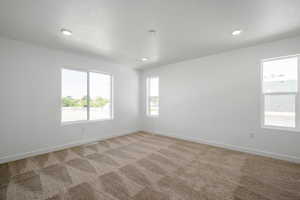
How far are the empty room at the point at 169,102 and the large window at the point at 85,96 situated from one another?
30mm

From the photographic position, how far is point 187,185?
193 cm

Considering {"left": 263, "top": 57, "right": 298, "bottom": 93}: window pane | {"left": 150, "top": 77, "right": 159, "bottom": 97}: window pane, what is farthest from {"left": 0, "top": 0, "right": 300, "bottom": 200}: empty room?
{"left": 150, "top": 77, "right": 159, "bottom": 97}: window pane

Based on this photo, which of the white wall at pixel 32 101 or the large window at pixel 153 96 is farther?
the large window at pixel 153 96

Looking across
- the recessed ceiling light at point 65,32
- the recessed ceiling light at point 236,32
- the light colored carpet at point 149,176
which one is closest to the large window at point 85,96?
the light colored carpet at point 149,176

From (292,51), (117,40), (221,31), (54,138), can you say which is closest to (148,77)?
(117,40)

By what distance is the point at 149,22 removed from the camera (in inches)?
83.7

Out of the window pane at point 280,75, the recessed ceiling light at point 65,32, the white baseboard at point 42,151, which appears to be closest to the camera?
the recessed ceiling light at point 65,32

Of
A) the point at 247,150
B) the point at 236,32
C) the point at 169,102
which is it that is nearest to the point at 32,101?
the point at 169,102

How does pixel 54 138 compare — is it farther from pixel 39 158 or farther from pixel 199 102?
→ pixel 199 102

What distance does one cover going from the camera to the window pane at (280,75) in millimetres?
2725

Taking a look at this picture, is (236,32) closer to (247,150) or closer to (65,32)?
(247,150)

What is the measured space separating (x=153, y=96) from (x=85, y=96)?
257 cm

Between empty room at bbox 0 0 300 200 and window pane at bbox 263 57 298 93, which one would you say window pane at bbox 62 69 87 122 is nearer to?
empty room at bbox 0 0 300 200

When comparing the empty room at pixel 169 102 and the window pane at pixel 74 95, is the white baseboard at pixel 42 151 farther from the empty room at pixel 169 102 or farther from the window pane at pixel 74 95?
the window pane at pixel 74 95
